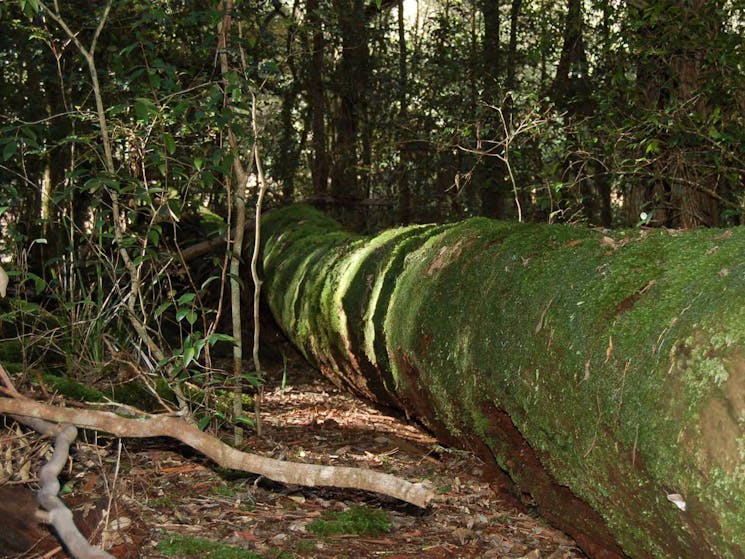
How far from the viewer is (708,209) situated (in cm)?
652

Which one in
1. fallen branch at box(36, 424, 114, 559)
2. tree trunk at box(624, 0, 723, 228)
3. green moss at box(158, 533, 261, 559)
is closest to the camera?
fallen branch at box(36, 424, 114, 559)

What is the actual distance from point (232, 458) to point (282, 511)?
4.34ft

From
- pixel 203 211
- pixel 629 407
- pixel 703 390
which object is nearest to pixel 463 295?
pixel 629 407

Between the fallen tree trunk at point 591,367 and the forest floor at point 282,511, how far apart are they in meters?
0.23

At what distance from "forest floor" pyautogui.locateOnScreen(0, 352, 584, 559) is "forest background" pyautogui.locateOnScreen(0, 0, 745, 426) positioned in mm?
460

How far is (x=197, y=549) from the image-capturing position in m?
2.94

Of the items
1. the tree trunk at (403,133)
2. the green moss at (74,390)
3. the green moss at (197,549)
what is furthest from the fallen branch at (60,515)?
the tree trunk at (403,133)

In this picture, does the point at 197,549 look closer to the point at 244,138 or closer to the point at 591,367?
the point at 591,367

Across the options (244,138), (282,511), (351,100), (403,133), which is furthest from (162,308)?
(351,100)

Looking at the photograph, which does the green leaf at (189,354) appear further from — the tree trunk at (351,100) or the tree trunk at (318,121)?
the tree trunk at (318,121)

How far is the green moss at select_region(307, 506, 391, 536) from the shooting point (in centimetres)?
334

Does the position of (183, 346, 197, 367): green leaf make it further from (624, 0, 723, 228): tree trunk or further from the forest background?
(624, 0, 723, 228): tree trunk

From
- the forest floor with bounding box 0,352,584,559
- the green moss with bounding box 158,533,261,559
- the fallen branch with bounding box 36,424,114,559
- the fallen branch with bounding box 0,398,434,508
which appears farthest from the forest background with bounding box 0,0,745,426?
the fallen branch with bounding box 36,424,114,559

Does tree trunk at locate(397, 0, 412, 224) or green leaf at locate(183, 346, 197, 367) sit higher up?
tree trunk at locate(397, 0, 412, 224)
